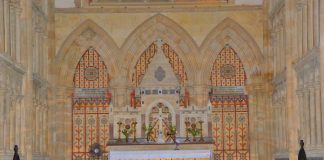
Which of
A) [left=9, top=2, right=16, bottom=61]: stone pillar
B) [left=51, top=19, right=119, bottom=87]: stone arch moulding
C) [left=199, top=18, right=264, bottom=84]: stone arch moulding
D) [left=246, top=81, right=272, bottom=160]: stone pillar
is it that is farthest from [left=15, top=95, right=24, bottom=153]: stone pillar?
[left=246, top=81, right=272, bottom=160]: stone pillar

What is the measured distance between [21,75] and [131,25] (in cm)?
457

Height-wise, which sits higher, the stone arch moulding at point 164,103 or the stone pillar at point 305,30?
the stone pillar at point 305,30

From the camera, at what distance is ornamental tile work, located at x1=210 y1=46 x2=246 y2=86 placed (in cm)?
2034

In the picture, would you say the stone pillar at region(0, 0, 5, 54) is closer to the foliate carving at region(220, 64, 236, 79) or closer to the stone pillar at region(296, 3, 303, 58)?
the stone pillar at region(296, 3, 303, 58)

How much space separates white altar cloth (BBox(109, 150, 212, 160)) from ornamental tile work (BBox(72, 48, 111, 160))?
2.75m

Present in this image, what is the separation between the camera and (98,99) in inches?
798

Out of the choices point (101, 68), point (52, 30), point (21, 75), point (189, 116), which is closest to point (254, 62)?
point (189, 116)

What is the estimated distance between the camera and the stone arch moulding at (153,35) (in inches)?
788

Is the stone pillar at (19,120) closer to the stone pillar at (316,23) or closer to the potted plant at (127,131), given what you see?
the potted plant at (127,131)

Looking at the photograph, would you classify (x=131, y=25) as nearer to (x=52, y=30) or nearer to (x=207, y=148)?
(x=52, y=30)

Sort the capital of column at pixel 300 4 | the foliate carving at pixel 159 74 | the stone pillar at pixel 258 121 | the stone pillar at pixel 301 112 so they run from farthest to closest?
the stone pillar at pixel 258 121 < the foliate carving at pixel 159 74 < the stone pillar at pixel 301 112 < the capital of column at pixel 300 4

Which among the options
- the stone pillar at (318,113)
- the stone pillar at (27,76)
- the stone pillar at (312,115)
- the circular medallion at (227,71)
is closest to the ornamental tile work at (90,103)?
the circular medallion at (227,71)

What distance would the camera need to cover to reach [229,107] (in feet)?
66.5

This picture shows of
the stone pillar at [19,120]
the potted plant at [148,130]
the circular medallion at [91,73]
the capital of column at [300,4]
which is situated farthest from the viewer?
the circular medallion at [91,73]
